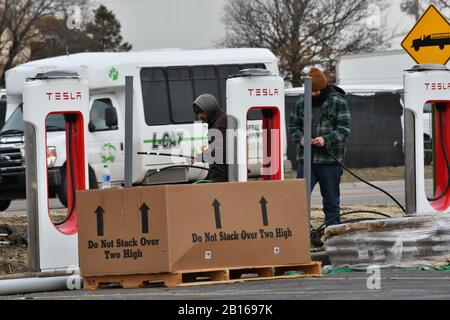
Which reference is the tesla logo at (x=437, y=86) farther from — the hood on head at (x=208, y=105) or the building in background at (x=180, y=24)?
the building in background at (x=180, y=24)

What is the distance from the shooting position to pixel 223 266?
947 centimetres

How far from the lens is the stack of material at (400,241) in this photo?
407 inches

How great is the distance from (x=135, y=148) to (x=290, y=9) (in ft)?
86.5

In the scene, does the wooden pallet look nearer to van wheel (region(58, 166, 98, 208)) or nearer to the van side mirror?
van wheel (region(58, 166, 98, 208))

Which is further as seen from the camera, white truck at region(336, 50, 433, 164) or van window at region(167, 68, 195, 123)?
white truck at region(336, 50, 433, 164)

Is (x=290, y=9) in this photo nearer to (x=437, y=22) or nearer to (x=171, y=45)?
(x=171, y=45)

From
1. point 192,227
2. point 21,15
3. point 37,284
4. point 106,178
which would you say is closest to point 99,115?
point 106,178

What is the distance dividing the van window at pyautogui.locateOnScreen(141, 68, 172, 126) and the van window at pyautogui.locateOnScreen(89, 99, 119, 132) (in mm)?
764

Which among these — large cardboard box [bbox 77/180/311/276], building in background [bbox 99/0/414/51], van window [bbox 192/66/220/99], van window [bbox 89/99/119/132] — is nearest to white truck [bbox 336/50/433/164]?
building in background [bbox 99/0/414/51]

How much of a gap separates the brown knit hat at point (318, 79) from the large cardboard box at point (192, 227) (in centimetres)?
299

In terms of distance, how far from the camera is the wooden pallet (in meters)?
9.35

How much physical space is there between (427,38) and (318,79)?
12.6ft

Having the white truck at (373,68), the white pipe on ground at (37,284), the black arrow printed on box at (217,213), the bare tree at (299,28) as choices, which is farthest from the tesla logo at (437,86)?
the bare tree at (299,28)

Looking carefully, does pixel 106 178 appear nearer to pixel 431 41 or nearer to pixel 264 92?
pixel 431 41
